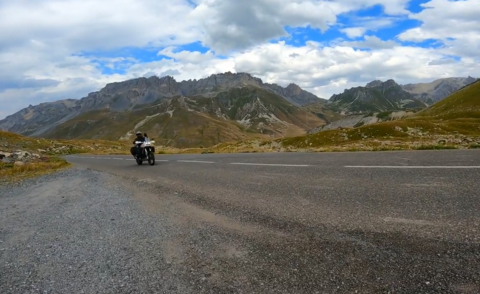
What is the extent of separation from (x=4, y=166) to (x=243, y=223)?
26.0 metres

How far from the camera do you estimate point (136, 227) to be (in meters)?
6.66

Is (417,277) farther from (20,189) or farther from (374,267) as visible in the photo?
(20,189)

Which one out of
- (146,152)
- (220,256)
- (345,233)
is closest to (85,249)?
(220,256)

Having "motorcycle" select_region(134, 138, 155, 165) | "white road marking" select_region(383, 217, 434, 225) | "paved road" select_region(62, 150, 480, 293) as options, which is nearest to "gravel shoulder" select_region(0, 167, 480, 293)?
"paved road" select_region(62, 150, 480, 293)

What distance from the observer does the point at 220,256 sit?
4.77 meters

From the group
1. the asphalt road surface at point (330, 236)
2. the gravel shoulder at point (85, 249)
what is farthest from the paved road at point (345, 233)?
the gravel shoulder at point (85, 249)

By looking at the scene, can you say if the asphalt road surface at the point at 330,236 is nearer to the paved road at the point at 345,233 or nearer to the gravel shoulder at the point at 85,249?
the paved road at the point at 345,233

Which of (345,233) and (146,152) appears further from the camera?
(146,152)

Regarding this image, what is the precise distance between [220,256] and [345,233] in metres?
1.98

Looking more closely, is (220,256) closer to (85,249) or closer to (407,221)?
(85,249)

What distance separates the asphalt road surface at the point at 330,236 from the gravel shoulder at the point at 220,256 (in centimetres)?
2

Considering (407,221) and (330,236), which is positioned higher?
Answer: (407,221)

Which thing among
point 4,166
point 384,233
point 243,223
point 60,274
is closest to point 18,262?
point 60,274

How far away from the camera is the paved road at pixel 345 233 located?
3.74 metres
